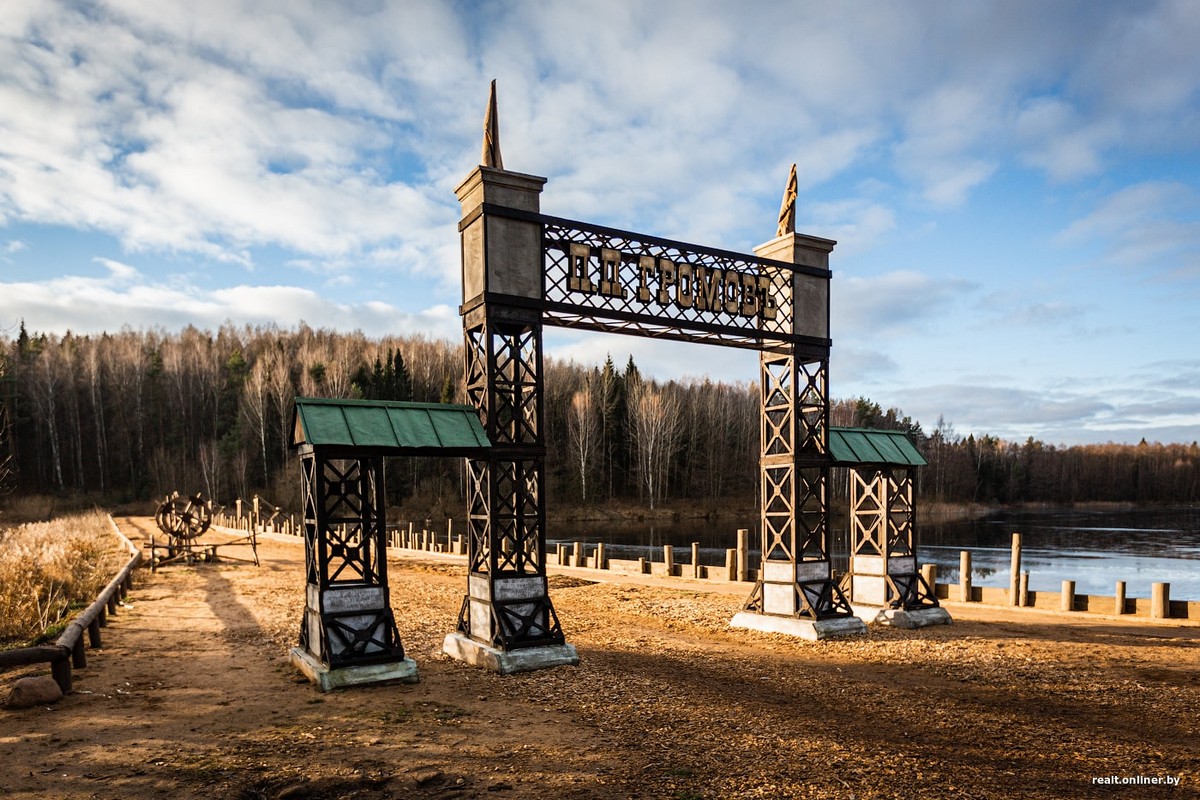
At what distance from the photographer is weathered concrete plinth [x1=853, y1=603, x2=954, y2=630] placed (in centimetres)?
1599

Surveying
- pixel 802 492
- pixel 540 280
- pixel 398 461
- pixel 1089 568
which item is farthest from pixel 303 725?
pixel 398 461

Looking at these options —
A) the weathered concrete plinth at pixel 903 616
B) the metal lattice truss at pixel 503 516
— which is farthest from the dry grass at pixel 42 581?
the weathered concrete plinth at pixel 903 616

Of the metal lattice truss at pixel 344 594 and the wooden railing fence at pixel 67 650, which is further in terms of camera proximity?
the metal lattice truss at pixel 344 594

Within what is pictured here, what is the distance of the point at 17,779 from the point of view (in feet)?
24.2

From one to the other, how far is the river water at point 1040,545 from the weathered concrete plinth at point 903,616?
1540 cm

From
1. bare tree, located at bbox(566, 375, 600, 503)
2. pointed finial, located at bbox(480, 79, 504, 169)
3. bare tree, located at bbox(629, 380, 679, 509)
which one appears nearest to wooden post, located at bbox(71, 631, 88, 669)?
pointed finial, located at bbox(480, 79, 504, 169)

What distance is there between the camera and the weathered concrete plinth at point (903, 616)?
52.5ft

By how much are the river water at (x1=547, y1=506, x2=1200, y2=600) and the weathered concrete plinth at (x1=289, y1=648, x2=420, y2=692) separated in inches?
1038

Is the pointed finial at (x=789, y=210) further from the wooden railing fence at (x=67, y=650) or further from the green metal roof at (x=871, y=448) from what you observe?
the wooden railing fence at (x=67, y=650)

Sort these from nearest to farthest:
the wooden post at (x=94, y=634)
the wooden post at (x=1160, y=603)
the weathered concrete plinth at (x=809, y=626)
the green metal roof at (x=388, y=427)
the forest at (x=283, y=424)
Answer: the green metal roof at (x=388, y=427) → the wooden post at (x=94, y=634) → the weathered concrete plinth at (x=809, y=626) → the wooden post at (x=1160, y=603) → the forest at (x=283, y=424)

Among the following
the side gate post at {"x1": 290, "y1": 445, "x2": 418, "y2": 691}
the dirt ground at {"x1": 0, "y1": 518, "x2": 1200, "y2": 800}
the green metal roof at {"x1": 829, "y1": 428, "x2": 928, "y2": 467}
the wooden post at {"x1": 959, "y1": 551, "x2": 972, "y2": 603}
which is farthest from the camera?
the wooden post at {"x1": 959, "y1": 551, "x2": 972, "y2": 603}

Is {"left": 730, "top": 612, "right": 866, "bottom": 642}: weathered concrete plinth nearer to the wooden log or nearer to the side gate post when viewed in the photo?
the wooden log

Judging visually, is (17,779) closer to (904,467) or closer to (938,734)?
(938,734)

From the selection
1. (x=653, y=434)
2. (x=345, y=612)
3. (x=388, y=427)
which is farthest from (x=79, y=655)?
(x=653, y=434)
